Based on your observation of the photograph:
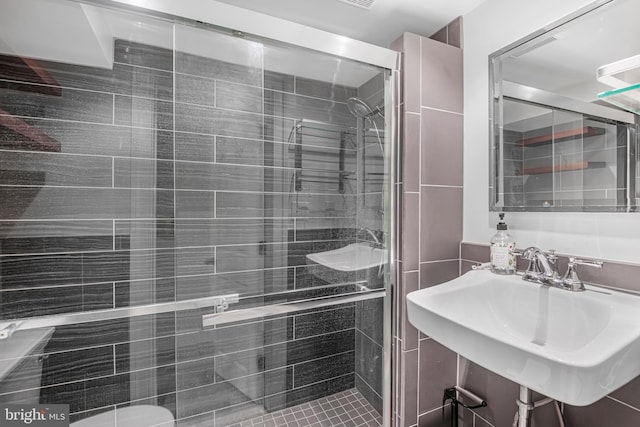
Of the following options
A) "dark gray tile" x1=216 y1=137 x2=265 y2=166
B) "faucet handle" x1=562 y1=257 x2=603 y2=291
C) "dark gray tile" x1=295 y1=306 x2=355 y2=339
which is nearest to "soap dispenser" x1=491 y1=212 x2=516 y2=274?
"faucet handle" x1=562 y1=257 x2=603 y2=291

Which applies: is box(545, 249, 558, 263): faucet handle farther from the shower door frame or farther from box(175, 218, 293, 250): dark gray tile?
box(175, 218, 293, 250): dark gray tile

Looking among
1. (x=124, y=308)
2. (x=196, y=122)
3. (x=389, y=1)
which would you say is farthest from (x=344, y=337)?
(x=389, y=1)

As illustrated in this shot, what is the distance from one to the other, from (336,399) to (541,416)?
82cm

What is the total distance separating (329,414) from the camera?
1346 mm

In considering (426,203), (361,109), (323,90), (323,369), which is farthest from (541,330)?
(323,90)

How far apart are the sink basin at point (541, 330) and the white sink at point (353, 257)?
362 millimetres

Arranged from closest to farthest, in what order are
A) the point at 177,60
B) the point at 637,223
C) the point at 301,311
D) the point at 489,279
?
the point at 637,223, the point at 177,60, the point at 489,279, the point at 301,311

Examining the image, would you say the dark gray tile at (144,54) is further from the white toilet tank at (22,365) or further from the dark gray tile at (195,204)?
the white toilet tank at (22,365)

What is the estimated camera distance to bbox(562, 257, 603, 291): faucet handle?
959mm

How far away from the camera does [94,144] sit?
3.32 ft

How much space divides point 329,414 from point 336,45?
1650 mm

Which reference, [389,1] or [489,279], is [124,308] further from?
[389,1]

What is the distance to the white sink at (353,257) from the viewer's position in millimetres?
1327

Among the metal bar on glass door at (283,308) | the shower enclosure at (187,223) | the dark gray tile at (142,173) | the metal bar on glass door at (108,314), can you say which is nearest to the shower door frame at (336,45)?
the shower enclosure at (187,223)
